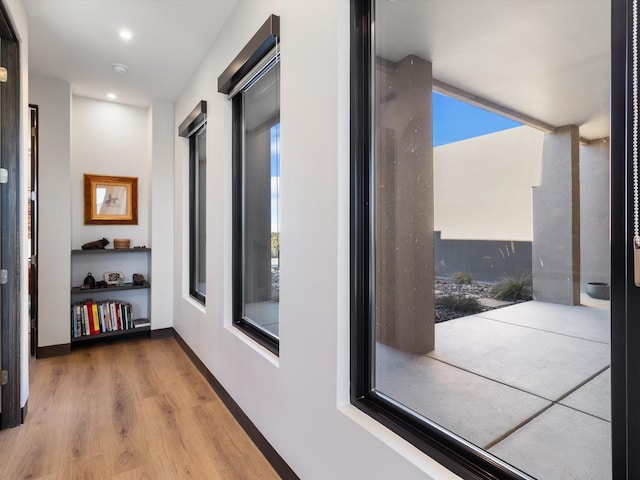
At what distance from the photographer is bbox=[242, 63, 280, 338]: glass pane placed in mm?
2164

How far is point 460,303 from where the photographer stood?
1.18 meters

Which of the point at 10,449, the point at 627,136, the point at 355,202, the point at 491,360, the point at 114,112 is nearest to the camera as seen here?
the point at 627,136

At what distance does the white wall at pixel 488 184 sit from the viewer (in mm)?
970

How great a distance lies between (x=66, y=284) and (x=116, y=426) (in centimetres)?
195

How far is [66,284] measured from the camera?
3.51 metres

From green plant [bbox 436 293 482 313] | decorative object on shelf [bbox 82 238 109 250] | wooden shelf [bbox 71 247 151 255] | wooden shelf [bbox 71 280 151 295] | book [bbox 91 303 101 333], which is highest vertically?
decorative object on shelf [bbox 82 238 109 250]

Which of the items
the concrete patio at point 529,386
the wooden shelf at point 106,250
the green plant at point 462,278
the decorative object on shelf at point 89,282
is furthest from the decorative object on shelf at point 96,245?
the green plant at point 462,278

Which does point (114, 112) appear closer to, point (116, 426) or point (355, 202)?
point (116, 426)

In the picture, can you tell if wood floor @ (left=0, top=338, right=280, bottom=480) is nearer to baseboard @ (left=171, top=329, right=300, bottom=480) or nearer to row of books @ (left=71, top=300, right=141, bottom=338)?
baseboard @ (left=171, top=329, right=300, bottom=480)

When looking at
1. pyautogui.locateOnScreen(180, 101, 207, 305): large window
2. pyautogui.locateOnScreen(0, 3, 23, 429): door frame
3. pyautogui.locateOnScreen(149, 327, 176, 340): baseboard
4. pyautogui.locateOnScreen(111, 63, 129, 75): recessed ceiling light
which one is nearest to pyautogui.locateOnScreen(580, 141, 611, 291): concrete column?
pyautogui.locateOnScreen(0, 3, 23, 429): door frame

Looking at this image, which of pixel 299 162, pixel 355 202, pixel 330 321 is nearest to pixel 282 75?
pixel 299 162

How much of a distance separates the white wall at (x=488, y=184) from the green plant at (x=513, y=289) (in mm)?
119

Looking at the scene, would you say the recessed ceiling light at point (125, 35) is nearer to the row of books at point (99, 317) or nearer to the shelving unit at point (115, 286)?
the shelving unit at point (115, 286)

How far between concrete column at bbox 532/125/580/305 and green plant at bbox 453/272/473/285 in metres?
0.21
